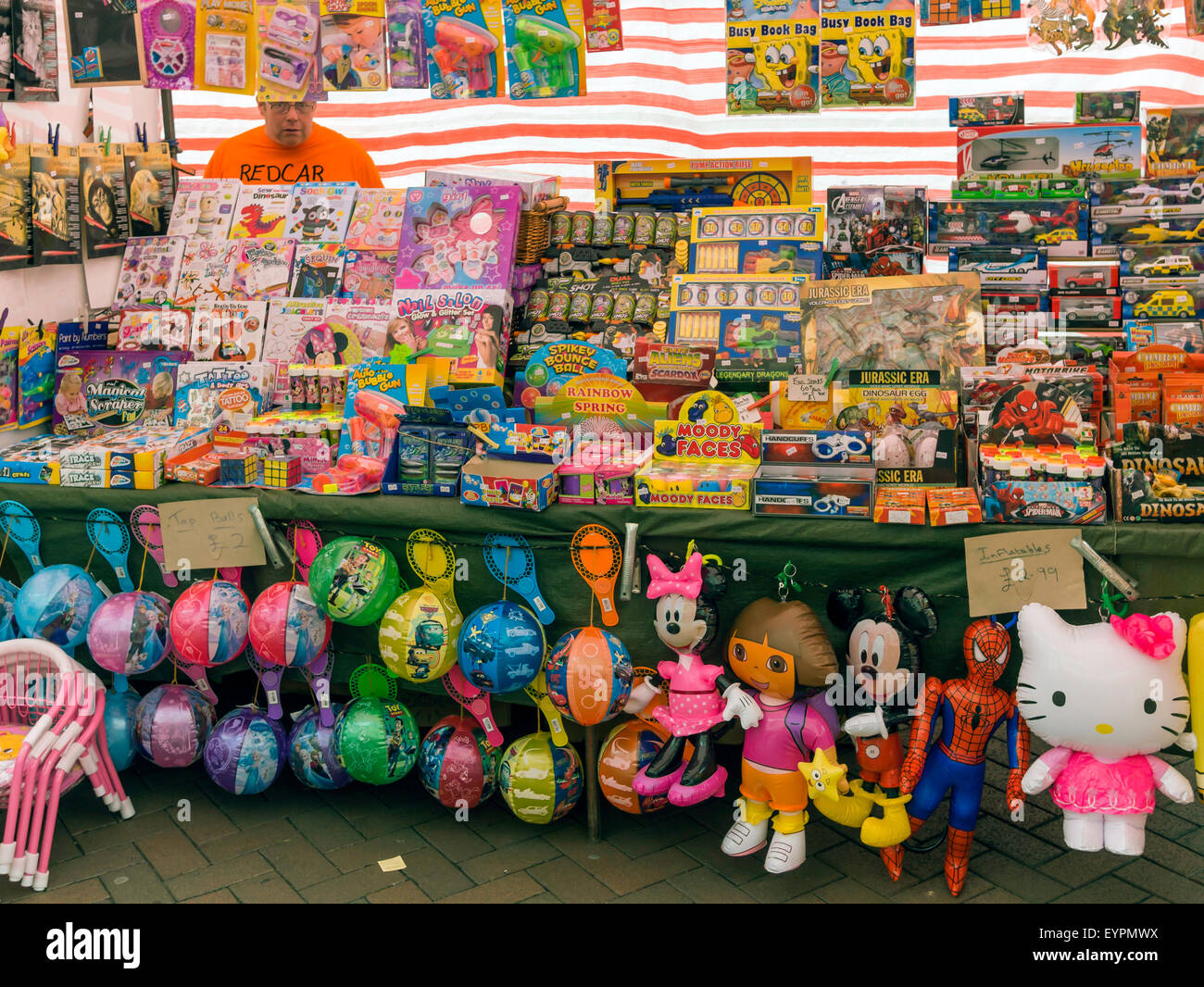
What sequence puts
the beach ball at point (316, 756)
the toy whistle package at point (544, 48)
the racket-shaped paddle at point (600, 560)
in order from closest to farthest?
the racket-shaped paddle at point (600, 560), the beach ball at point (316, 756), the toy whistle package at point (544, 48)

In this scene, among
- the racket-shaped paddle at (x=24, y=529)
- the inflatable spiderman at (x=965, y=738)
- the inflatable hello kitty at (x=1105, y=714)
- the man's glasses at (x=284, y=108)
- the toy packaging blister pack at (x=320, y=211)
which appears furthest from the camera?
the man's glasses at (x=284, y=108)

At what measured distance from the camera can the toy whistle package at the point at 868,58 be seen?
162 inches

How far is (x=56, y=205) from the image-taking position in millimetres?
4383

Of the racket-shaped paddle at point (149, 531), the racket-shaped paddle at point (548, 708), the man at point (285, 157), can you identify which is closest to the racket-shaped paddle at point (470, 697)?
the racket-shaped paddle at point (548, 708)

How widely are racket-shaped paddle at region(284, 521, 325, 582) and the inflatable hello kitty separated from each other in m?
2.01

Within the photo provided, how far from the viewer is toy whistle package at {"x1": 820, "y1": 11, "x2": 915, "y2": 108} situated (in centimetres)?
411

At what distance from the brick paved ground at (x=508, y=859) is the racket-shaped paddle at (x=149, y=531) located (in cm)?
78

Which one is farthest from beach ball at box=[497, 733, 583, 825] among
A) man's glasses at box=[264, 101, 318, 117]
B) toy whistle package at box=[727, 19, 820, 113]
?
man's glasses at box=[264, 101, 318, 117]

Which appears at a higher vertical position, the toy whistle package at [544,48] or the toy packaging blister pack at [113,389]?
the toy whistle package at [544,48]

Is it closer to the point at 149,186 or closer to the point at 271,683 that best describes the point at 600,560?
the point at 271,683

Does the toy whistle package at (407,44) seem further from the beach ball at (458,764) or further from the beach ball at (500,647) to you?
the beach ball at (458,764)

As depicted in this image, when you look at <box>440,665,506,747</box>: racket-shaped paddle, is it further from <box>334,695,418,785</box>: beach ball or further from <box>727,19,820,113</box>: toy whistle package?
<box>727,19,820,113</box>: toy whistle package

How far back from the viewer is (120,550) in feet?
12.1

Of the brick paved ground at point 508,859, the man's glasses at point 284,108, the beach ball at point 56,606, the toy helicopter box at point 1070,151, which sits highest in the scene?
the man's glasses at point 284,108
